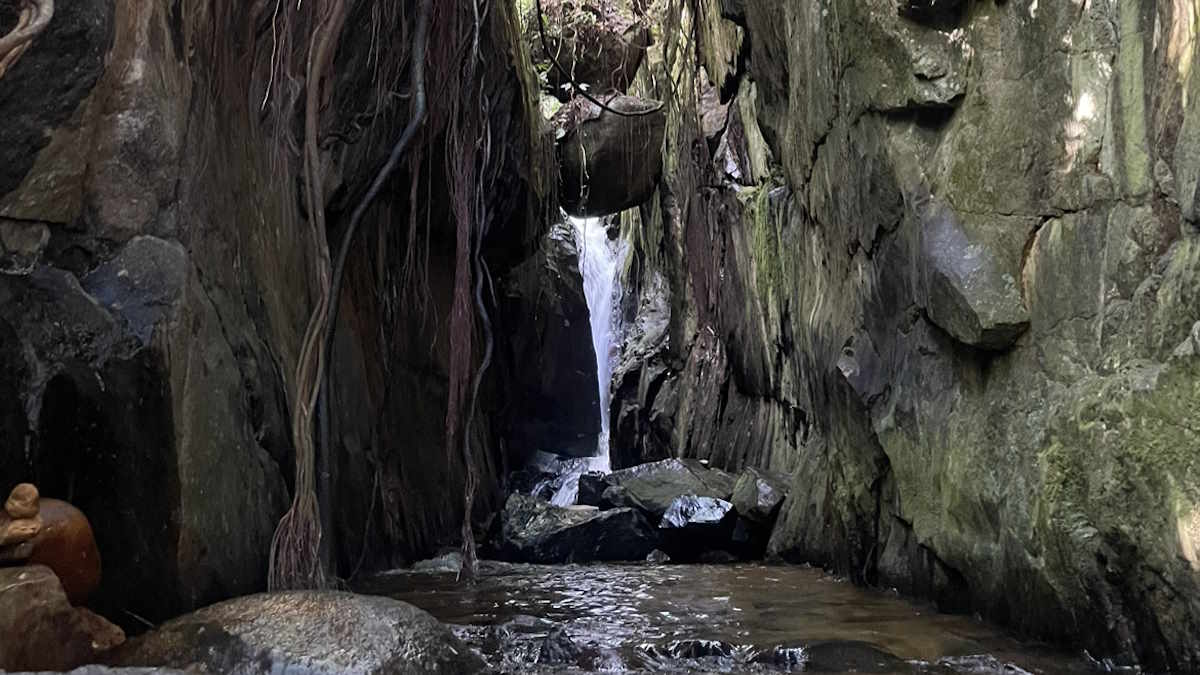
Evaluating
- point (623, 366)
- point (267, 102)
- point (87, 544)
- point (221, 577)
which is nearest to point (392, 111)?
point (267, 102)

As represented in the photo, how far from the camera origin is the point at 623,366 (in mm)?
16562

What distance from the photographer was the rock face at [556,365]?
1522 centimetres

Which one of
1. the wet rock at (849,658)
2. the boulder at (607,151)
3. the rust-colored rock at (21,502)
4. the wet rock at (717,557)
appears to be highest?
the boulder at (607,151)

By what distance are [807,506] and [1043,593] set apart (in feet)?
11.4

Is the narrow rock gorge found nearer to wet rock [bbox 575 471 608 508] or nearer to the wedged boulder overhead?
the wedged boulder overhead

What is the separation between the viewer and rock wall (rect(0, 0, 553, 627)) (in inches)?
121

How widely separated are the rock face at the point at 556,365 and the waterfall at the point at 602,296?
15 cm

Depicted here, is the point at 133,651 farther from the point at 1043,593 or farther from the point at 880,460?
the point at 880,460

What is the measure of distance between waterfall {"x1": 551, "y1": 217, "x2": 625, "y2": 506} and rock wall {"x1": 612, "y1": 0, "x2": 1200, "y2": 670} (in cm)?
1024

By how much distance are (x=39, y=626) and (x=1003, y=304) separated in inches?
135

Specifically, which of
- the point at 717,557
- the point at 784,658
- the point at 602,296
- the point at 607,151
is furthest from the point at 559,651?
the point at 602,296

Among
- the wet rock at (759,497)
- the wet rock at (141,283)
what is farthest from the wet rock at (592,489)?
the wet rock at (141,283)

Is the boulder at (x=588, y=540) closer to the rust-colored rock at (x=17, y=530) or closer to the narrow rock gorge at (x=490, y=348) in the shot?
the narrow rock gorge at (x=490, y=348)

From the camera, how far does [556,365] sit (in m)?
17.2
